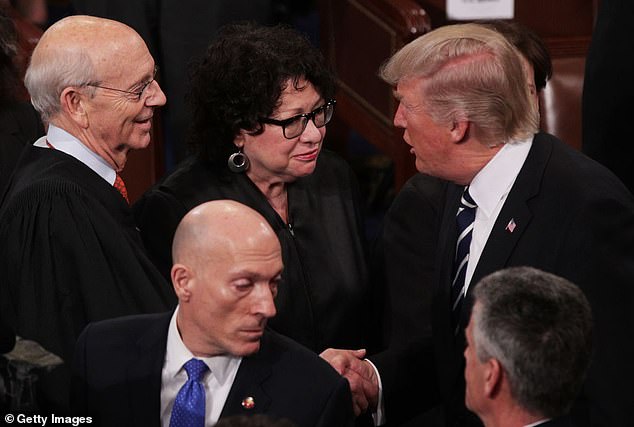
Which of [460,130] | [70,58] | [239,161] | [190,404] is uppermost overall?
[70,58]

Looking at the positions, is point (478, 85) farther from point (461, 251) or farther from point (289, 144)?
point (289, 144)

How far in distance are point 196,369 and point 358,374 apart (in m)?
0.86

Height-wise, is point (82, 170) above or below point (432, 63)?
below

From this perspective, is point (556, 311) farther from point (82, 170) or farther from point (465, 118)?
point (82, 170)

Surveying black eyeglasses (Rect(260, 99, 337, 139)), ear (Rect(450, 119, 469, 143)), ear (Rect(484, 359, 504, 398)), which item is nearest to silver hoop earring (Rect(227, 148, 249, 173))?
black eyeglasses (Rect(260, 99, 337, 139))

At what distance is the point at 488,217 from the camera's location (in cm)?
384

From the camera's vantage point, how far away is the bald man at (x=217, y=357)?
3.41 meters

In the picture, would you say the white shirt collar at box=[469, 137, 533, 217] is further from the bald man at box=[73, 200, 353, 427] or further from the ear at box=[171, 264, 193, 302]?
the ear at box=[171, 264, 193, 302]

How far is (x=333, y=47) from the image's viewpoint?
7.24 m

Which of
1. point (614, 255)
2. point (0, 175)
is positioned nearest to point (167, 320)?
point (614, 255)

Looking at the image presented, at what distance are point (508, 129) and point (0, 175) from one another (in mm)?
2514

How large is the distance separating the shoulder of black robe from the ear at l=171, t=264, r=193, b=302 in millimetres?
586

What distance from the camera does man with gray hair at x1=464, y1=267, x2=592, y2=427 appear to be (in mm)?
2922

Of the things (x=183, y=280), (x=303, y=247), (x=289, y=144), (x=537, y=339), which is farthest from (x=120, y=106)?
(x=537, y=339)
